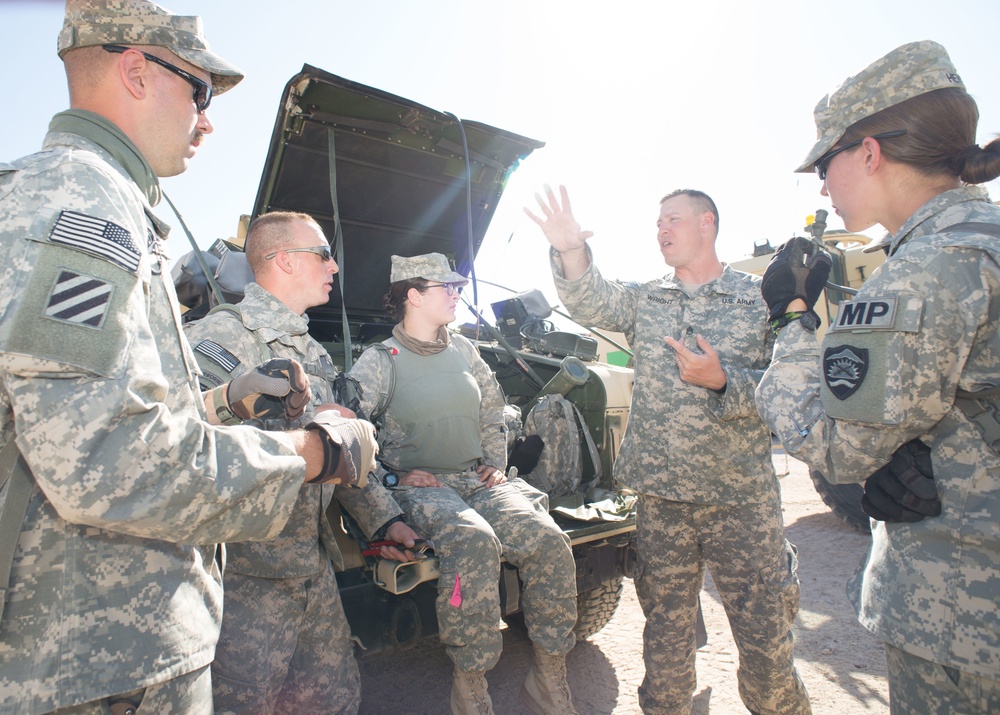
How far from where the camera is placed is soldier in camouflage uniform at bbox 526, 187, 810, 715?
2492mm

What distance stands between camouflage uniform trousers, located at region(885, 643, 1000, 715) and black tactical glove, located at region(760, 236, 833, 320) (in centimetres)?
89

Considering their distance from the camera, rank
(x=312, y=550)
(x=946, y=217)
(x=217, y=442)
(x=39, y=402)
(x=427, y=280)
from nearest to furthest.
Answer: (x=39, y=402) → (x=217, y=442) → (x=946, y=217) → (x=312, y=550) → (x=427, y=280)

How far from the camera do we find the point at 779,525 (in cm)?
259

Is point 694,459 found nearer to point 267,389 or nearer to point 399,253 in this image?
point 267,389

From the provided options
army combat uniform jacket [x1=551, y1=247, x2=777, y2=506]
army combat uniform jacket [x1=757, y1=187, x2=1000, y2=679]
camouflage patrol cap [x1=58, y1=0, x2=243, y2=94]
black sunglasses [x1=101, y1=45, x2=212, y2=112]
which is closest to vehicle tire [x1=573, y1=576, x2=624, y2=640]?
army combat uniform jacket [x1=551, y1=247, x2=777, y2=506]

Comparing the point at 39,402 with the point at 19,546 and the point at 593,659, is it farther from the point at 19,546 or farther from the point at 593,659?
the point at 593,659

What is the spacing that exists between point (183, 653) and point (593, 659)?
2.74m

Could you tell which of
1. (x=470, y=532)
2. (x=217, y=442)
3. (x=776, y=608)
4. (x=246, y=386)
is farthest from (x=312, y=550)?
(x=776, y=608)

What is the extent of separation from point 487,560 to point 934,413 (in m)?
1.56

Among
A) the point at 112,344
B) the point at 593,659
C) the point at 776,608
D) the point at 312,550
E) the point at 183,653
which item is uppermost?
the point at 112,344

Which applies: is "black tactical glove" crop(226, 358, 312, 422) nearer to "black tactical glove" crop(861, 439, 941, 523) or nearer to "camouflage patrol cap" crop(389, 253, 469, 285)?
"black tactical glove" crop(861, 439, 941, 523)

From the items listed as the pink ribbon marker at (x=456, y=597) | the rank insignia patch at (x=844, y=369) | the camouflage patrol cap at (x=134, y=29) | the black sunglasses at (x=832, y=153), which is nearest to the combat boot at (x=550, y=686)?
the pink ribbon marker at (x=456, y=597)

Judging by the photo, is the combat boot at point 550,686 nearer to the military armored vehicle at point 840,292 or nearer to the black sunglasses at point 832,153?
the military armored vehicle at point 840,292

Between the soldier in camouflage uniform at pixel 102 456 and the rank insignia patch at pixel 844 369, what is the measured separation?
1.08m
